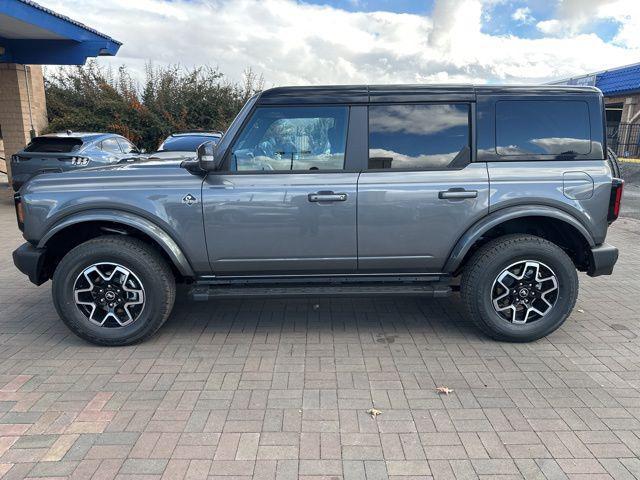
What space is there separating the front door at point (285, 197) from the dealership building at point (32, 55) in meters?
8.67

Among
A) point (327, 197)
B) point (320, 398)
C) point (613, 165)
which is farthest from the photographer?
point (613, 165)

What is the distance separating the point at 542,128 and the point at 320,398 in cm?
272

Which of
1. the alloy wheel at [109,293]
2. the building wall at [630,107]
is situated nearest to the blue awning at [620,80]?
the building wall at [630,107]

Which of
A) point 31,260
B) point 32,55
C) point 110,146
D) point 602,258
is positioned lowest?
point 602,258

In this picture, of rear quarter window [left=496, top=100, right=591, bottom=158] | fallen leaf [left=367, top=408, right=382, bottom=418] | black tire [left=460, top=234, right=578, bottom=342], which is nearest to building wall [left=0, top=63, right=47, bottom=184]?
rear quarter window [left=496, top=100, right=591, bottom=158]

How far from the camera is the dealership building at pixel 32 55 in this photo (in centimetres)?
1034

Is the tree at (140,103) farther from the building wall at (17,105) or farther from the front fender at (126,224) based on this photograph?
the front fender at (126,224)

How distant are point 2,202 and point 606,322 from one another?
12859mm

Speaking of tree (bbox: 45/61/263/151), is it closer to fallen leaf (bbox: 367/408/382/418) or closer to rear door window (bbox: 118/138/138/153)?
rear door window (bbox: 118/138/138/153)

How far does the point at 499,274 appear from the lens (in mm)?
3750

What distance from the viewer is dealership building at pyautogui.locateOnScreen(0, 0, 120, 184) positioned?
10.3 metres

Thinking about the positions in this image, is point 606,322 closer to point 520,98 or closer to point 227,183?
point 520,98

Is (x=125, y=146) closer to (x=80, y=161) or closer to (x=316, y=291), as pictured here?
(x=80, y=161)

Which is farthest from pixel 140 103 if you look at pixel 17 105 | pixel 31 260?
pixel 31 260
